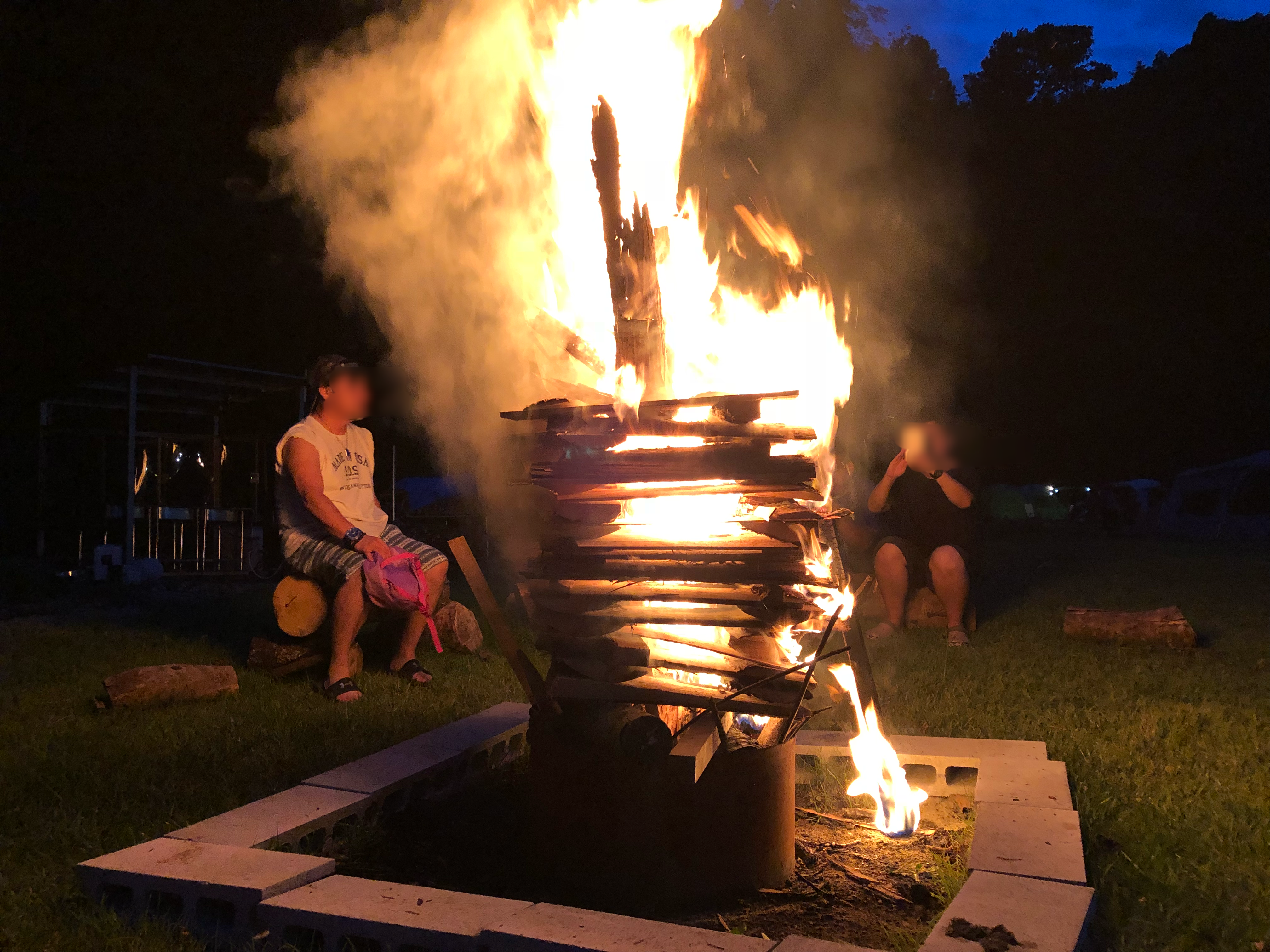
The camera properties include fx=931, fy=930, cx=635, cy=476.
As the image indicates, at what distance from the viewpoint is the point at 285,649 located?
211 inches

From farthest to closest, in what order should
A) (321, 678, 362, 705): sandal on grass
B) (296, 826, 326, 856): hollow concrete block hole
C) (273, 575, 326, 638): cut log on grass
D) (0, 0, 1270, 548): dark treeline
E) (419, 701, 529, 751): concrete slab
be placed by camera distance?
(0, 0, 1270, 548): dark treeline, (273, 575, 326, 638): cut log on grass, (321, 678, 362, 705): sandal on grass, (419, 701, 529, 751): concrete slab, (296, 826, 326, 856): hollow concrete block hole

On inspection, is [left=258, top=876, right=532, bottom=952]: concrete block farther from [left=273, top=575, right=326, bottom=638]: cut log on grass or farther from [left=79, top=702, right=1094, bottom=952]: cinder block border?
[left=273, top=575, right=326, bottom=638]: cut log on grass

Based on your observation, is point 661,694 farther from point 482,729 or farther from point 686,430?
point 482,729

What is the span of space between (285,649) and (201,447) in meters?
9.01

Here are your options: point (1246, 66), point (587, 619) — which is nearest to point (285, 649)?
point (587, 619)

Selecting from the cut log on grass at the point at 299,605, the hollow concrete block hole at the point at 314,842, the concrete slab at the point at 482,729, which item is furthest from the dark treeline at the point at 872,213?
the cut log on grass at the point at 299,605

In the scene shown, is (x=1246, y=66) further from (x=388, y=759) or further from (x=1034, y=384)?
(x=388, y=759)

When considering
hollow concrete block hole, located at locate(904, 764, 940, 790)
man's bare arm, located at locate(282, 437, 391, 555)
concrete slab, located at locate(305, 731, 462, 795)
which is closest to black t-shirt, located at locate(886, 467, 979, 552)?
hollow concrete block hole, located at locate(904, 764, 940, 790)

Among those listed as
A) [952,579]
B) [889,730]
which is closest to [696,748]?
[889,730]

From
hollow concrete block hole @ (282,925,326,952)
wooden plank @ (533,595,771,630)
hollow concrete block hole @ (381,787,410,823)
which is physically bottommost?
hollow concrete block hole @ (282,925,326,952)

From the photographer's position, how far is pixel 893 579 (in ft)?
23.0

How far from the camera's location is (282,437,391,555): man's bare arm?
4879 millimetres

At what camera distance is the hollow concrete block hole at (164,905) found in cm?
234

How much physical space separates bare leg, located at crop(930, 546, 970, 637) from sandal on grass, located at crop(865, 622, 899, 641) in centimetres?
40
